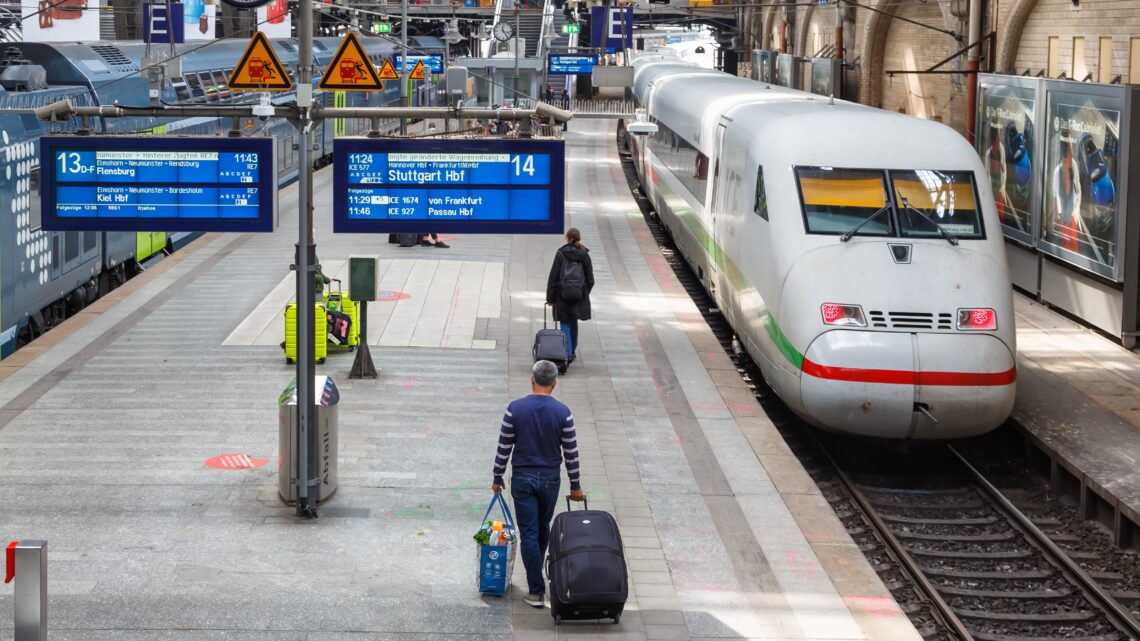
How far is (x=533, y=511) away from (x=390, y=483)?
2836 millimetres

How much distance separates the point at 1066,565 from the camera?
433 inches

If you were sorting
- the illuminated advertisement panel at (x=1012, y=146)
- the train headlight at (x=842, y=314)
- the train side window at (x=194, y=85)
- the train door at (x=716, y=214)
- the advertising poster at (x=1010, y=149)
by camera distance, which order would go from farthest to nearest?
1. the train side window at (x=194, y=85)
2. the advertising poster at (x=1010, y=149)
3. the illuminated advertisement panel at (x=1012, y=146)
4. the train door at (x=716, y=214)
5. the train headlight at (x=842, y=314)

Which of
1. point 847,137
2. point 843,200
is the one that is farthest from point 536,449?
point 847,137

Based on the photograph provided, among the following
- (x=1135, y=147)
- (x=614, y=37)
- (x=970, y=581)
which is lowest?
(x=970, y=581)

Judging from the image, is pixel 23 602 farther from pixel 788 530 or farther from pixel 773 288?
pixel 773 288

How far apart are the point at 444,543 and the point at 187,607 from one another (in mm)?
1981

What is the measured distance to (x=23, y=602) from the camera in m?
4.85

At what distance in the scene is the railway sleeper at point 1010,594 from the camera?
1056 centimetres

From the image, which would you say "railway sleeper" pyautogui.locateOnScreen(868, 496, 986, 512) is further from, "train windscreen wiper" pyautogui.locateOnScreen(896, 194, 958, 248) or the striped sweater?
the striped sweater

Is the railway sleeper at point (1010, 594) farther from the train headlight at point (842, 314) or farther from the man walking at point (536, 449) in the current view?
the man walking at point (536, 449)

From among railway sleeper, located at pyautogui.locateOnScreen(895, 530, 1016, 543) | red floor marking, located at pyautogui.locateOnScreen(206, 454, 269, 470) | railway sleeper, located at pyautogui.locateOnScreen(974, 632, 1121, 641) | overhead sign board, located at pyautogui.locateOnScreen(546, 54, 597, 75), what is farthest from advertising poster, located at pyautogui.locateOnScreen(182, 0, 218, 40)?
railway sleeper, located at pyautogui.locateOnScreen(974, 632, 1121, 641)

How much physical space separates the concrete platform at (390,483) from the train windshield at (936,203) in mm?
2302

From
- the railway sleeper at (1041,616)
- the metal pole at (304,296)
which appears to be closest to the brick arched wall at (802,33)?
the metal pole at (304,296)

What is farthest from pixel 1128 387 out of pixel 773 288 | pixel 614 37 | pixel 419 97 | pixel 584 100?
pixel 584 100
